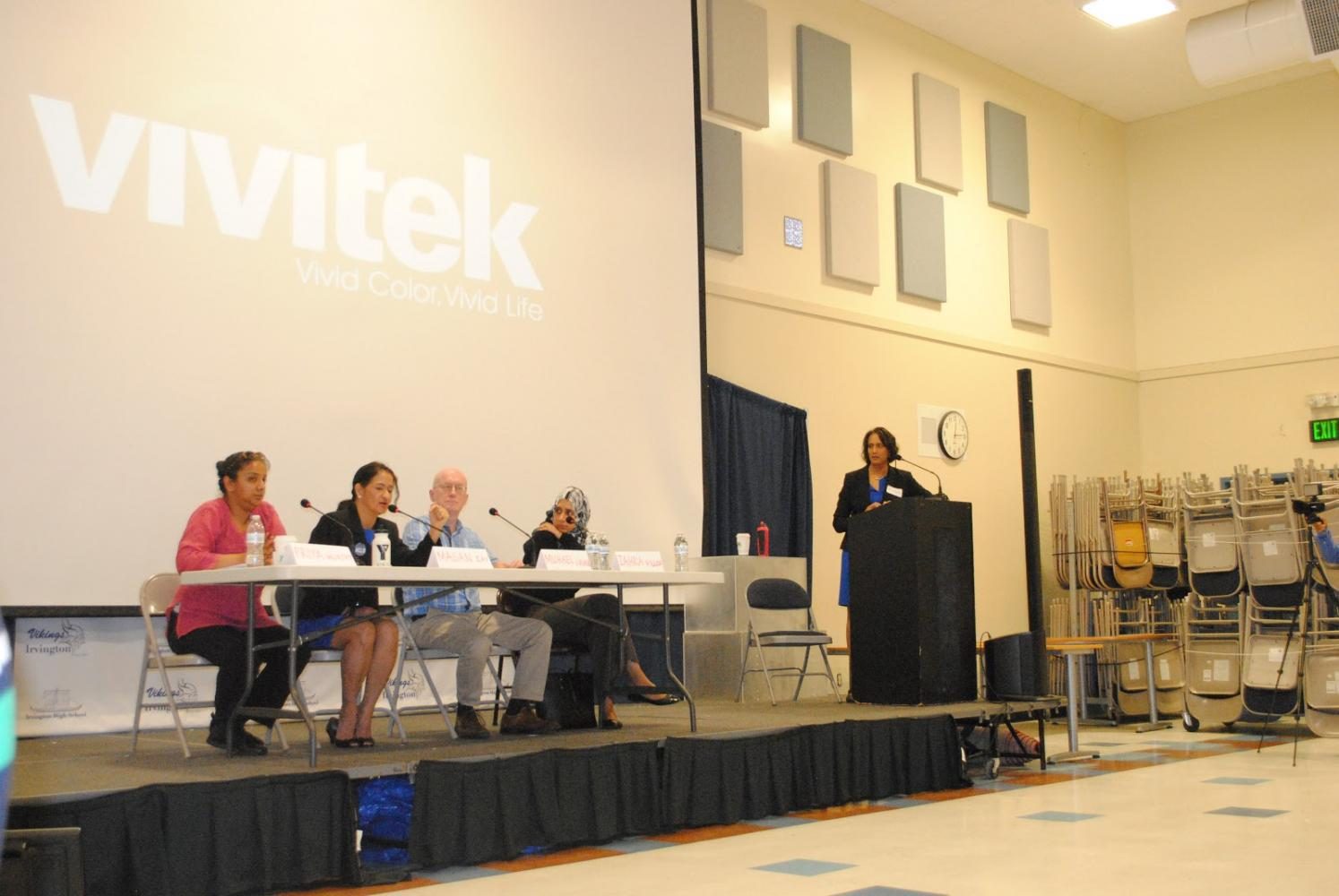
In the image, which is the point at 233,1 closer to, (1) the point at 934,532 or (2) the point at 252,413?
(2) the point at 252,413

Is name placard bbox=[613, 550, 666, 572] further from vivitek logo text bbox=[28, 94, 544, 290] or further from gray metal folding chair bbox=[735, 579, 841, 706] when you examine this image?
vivitek logo text bbox=[28, 94, 544, 290]

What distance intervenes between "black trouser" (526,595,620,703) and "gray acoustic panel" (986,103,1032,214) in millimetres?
6025

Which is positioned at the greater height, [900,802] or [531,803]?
[531,803]

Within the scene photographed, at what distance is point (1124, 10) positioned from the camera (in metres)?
8.86

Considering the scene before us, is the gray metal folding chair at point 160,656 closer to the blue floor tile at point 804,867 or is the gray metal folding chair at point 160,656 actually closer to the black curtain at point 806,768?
the black curtain at point 806,768

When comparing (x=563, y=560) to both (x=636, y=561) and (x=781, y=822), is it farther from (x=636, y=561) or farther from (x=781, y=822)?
(x=781, y=822)

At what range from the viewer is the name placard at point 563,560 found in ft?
14.2

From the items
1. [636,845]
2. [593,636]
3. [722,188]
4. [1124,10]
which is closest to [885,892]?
[636,845]

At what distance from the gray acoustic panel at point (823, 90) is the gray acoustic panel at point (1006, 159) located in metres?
1.64

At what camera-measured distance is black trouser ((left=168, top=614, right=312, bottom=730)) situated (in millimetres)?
4105

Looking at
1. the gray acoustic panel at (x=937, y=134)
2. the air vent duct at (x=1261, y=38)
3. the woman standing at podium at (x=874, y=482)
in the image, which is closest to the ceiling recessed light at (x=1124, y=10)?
the air vent duct at (x=1261, y=38)

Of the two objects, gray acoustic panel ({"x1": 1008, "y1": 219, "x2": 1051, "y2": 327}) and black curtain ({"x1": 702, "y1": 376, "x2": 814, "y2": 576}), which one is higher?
gray acoustic panel ({"x1": 1008, "y1": 219, "x2": 1051, "y2": 327})

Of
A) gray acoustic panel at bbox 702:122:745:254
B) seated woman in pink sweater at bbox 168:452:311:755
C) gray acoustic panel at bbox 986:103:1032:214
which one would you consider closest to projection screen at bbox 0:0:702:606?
gray acoustic panel at bbox 702:122:745:254

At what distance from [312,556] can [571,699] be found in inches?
58.9
